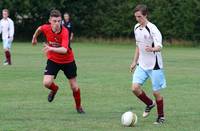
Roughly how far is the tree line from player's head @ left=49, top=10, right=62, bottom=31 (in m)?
37.0

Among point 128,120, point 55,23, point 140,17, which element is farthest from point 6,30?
point 128,120

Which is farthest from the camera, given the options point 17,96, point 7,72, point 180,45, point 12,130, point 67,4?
point 67,4

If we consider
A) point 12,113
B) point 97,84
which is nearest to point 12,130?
point 12,113

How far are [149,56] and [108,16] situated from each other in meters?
41.4

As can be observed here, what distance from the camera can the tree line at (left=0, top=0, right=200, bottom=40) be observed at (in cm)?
4875

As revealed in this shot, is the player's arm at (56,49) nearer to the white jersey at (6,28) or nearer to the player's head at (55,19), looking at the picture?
the player's head at (55,19)

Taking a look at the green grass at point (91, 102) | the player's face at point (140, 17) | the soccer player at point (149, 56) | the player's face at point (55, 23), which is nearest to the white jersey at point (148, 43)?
the soccer player at point (149, 56)

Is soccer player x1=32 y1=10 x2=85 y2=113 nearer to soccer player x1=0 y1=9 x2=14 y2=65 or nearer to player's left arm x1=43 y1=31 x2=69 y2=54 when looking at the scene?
player's left arm x1=43 y1=31 x2=69 y2=54

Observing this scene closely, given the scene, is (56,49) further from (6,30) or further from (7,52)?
(6,30)

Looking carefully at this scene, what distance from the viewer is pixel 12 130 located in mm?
9930

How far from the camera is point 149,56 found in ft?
37.0

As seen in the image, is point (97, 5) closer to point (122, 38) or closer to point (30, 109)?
point (122, 38)

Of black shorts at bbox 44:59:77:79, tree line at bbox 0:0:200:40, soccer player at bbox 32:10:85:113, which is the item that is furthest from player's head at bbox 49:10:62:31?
tree line at bbox 0:0:200:40

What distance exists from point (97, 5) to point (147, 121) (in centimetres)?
4187
